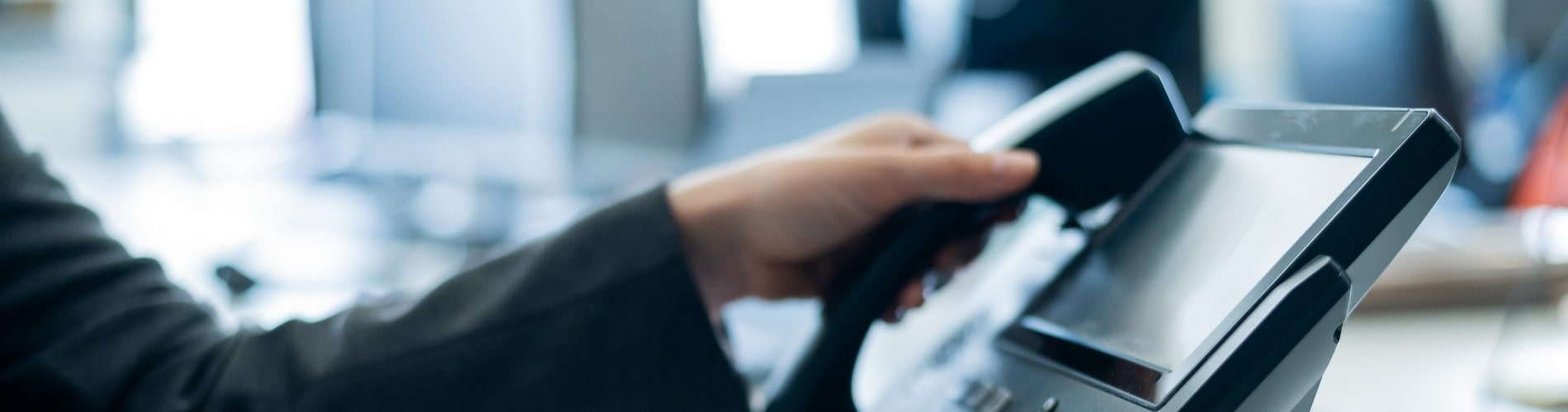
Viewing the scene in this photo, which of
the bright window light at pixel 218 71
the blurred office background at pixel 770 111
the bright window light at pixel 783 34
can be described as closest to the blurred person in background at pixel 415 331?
the blurred office background at pixel 770 111

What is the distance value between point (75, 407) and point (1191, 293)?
15.7 inches

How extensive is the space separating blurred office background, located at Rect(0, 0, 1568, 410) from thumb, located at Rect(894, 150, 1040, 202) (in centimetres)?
24

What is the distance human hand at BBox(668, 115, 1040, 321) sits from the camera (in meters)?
0.44

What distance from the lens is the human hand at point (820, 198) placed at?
1.43 feet

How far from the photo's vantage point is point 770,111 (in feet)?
3.08

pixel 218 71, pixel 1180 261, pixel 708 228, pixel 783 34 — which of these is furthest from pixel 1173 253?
pixel 218 71

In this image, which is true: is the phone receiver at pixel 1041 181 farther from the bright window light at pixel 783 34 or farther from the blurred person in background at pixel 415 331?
the bright window light at pixel 783 34

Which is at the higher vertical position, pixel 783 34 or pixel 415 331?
pixel 783 34

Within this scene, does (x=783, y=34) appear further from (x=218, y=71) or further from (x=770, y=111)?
(x=218, y=71)

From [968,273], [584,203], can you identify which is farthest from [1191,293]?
[584,203]

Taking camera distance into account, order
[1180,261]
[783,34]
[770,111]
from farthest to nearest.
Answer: [783,34] < [770,111] < [1180,261]

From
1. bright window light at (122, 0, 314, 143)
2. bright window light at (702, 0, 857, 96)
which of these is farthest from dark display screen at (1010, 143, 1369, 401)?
bright window light at (122, 0, 314, 143)

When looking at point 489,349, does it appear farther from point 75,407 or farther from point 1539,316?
point 1539,316

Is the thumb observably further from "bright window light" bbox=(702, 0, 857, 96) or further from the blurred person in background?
"bright window light" bbox=(702, 0, 857, 96)
